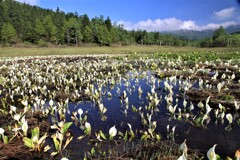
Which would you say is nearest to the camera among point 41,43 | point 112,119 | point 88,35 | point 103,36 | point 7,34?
point 112,119

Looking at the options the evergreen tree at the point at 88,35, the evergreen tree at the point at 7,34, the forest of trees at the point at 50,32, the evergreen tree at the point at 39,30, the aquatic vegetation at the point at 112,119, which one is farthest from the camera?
the evergreen tree at the point at 88,35

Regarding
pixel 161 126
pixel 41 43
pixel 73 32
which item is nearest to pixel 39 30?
pixel 41 43

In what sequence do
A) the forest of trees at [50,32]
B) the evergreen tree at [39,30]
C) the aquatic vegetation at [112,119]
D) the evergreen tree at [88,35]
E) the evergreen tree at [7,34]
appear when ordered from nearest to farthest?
the aquatic vegetation at [112,119] → the evergreen tree at [7,34] → the forest of trees at [50,32] → the evergreen tree at [39,30] → the evergreen tree at [88,35]

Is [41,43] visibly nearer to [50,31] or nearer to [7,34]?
[50,31]

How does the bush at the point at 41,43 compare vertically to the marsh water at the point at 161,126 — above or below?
above

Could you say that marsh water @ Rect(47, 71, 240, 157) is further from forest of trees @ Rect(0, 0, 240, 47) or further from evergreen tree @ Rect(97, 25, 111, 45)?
evergreen tree @ Rect(97, 25, 111, 45)

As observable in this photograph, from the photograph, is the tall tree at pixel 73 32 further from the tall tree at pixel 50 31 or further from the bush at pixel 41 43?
the bush at pixel 41 43

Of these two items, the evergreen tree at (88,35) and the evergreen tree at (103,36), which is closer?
the evergreen tree at (103,36)

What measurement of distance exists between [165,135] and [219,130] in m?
1.39

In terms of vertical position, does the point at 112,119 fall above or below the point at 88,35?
below

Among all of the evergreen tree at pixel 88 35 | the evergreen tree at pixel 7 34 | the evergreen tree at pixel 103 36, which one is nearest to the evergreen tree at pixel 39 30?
the evergreen tree at pixel 7 34

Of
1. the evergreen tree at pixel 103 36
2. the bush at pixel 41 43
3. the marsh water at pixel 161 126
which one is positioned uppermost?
the evergreen tree at pixel 103 36

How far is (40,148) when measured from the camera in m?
5.56

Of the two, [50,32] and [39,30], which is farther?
[50,32]
